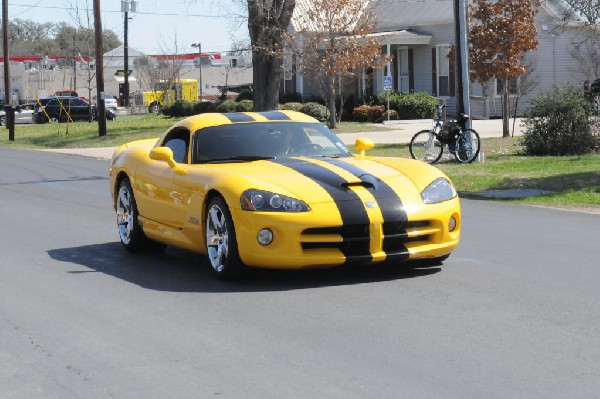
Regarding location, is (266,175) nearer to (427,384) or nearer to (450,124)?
(427,384)

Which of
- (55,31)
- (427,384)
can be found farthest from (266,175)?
(55,31)

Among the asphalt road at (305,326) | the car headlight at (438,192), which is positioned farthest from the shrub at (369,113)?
the car headlight at (438,192)

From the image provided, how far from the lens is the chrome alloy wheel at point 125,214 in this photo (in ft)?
35.2

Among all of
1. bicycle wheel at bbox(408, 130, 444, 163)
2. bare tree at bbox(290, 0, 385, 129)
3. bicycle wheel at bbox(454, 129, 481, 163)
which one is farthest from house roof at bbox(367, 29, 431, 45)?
bicycle wheel at bbox(454, 129, 481, 163)

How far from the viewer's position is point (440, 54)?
46.4 metres

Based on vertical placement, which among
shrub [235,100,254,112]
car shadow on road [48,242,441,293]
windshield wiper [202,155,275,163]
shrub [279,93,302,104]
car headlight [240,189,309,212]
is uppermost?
shrub [279,93,302,104]

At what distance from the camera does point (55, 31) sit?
149250mm

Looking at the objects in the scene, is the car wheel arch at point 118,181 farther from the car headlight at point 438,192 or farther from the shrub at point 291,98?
the shrub at point 291,98

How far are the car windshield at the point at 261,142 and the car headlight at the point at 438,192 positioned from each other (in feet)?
3.95

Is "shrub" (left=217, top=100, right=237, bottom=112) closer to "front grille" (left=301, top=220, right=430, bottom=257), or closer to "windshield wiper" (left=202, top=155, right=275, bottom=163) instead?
"windshield wiper" (left=202, top=155, right=275, bottom=163)

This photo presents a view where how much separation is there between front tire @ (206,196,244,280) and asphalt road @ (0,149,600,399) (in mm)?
145

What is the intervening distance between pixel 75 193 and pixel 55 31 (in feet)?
447

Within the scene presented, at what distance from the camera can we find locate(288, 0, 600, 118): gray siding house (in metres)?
42.6

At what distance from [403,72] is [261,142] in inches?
1549
